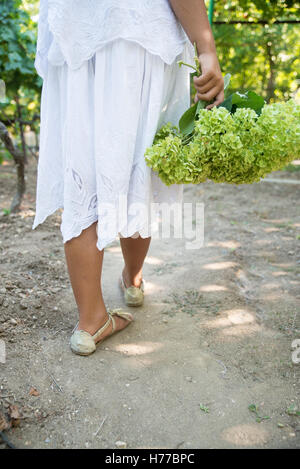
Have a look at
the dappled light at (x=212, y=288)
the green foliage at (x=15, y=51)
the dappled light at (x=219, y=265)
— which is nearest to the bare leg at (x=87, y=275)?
the dappled light at (x=212, y=288)

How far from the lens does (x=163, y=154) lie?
4.65 ft

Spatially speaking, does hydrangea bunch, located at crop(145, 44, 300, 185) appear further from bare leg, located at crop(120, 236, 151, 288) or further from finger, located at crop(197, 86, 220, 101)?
bare leg, located at crop(120, 236, 151, 288)

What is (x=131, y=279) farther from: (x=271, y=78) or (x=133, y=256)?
(x=271, y=78)

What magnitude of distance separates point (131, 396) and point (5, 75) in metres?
3.48

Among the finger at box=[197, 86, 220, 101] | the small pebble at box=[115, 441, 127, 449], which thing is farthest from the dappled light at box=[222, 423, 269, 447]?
the finger at box=[197, 86, 220, 101]

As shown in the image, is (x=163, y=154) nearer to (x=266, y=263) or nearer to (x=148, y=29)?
(x=148, y=29)

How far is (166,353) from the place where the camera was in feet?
5.80

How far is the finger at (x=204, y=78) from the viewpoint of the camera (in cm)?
150

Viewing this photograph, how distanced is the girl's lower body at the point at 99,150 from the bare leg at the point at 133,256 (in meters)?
0.29

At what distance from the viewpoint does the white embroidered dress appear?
1.42m

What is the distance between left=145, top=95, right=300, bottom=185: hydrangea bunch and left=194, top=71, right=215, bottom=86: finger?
0.11 m

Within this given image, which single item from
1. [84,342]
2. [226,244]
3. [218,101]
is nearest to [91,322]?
[84,342]
